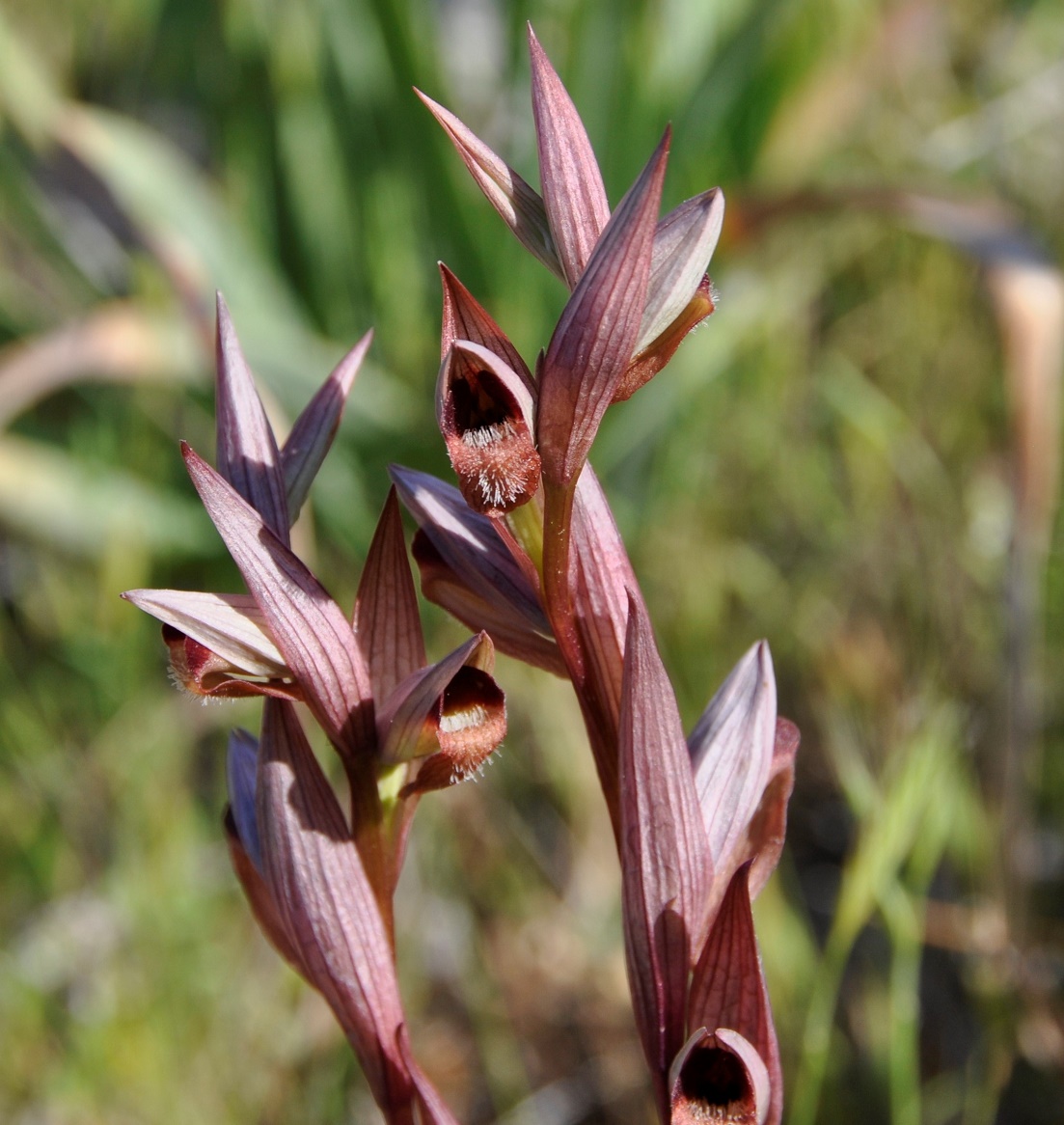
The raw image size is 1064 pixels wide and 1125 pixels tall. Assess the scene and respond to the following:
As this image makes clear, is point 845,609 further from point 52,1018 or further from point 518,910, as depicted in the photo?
point 52,1018

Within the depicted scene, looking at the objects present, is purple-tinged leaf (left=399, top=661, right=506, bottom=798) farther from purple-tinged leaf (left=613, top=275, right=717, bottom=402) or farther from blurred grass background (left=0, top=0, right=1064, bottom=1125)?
blurred grass background (left=0, top=0, right=1064, bottom=1125)

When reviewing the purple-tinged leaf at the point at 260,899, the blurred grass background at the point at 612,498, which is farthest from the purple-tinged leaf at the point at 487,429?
the blurred grass background at the point at 612,498

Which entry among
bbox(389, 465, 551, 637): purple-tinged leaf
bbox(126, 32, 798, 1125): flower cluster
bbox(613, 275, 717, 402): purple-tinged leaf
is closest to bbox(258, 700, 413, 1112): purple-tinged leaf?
bbox(126, 32, 798, 1125): flower cluster

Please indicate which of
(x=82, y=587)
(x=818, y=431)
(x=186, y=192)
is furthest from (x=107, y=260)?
(x=818, y=431)

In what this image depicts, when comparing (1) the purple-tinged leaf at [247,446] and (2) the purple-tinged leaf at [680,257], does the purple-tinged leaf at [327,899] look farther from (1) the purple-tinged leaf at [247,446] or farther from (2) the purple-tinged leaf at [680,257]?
(2) the purple-tinged leaf at [680,257]

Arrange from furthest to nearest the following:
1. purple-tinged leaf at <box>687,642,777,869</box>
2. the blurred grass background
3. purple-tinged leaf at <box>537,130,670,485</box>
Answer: the blurred grass background
purple-tinged leaf at <box>687,642,777,869</box>
purple-tinged leaf at <box>537,130,670,485</box>

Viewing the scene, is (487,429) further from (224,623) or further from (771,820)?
(771,820)

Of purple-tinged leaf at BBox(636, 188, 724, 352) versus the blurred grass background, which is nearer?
purple-tinged leaf at BBox(636, 188, 724, 352)

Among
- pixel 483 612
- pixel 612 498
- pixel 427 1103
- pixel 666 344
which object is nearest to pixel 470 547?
pixel 483 612
